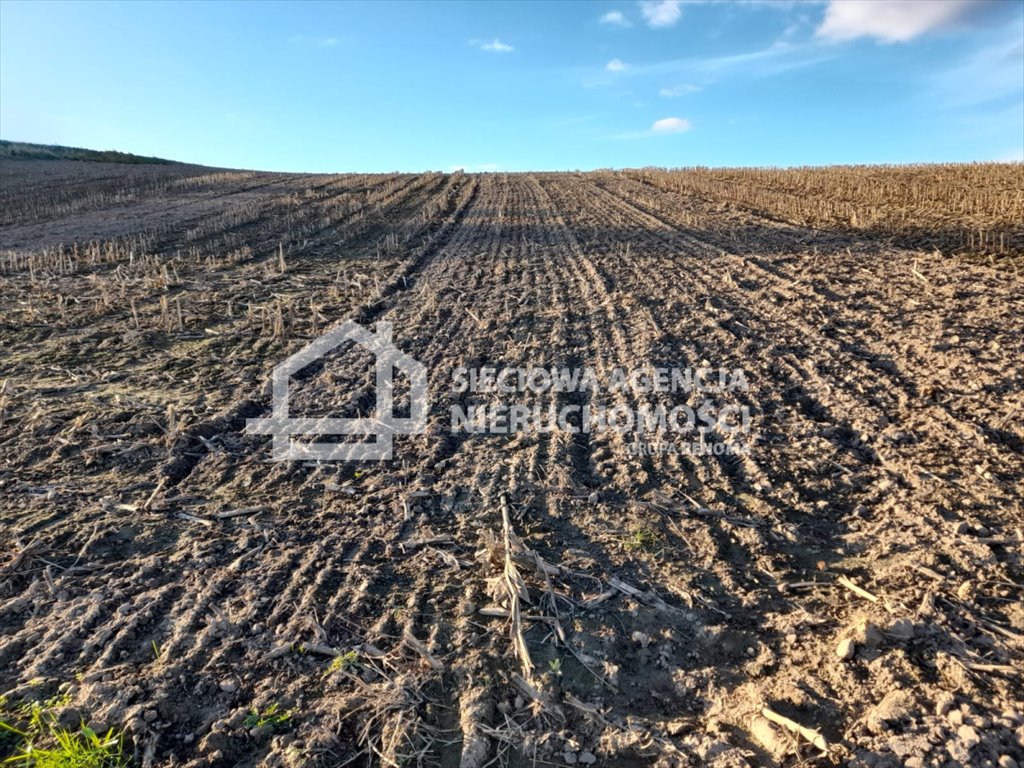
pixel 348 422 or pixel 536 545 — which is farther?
pixel 348 422

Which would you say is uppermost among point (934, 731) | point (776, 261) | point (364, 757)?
point (776, 261)

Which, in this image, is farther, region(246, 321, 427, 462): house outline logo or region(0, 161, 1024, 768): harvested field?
region(246, 321, 427, 462): house outline logo

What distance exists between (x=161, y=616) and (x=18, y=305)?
28.2 feet

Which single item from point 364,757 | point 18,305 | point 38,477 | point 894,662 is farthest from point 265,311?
point 894,662

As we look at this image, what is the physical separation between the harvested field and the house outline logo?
147 millimetres

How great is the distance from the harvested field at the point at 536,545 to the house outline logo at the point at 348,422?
15 centimetres

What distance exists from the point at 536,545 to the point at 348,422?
2556mm

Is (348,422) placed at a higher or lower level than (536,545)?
higher

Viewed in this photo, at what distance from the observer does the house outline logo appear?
5.59m

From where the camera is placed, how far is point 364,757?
2879 millimetres

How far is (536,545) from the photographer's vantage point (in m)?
4.27

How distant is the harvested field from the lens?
301 cm

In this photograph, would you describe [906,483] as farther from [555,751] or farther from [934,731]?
[555,751]

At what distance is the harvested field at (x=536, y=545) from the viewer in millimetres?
3010
